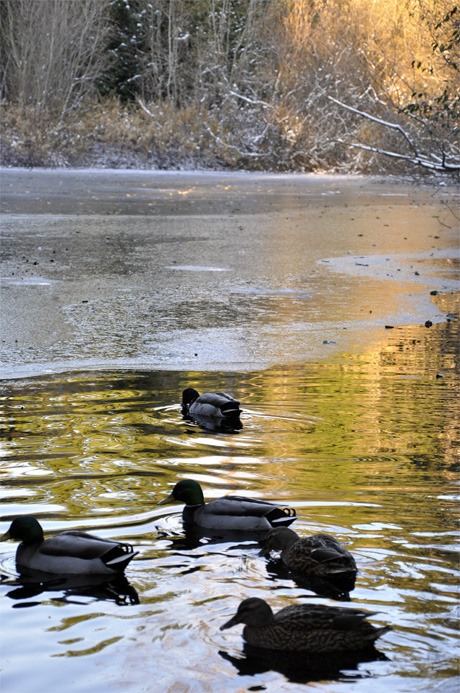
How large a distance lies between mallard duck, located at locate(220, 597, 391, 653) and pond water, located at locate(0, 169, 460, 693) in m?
0.05

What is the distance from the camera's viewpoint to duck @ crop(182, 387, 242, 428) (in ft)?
24.2

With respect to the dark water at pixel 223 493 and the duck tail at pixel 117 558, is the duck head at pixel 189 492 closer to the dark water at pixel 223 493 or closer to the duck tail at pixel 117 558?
the dark water at pixel 223 493

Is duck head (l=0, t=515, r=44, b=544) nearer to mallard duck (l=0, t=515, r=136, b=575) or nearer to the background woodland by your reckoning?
mallard duck (l=0, t=515, r=136, b=575)

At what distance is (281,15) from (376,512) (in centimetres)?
3732

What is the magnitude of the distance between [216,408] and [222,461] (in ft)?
2.31

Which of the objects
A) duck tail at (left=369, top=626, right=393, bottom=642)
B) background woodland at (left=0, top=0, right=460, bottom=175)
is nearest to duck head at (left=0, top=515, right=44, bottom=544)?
duck tail at (left=369, top=626, right=393, bottom=642)

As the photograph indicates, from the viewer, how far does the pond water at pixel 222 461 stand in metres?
4.23

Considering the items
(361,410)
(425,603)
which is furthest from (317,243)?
(425,603)

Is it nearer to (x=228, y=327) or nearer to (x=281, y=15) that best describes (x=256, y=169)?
(x=281, y=15)

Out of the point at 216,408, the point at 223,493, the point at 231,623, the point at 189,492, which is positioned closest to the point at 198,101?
the point at 216,408

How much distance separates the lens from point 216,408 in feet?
24.2

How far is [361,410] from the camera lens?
7.80 m

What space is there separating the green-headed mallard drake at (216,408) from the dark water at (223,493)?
121 mm

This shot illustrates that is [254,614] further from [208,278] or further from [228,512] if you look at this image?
[208,278]
